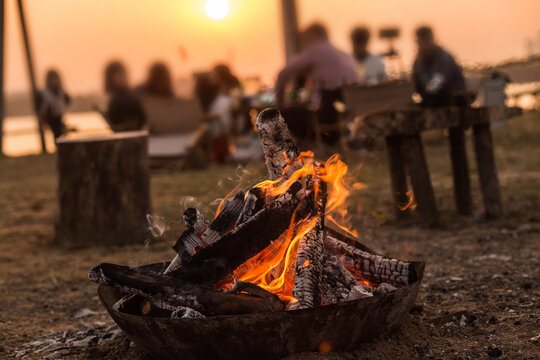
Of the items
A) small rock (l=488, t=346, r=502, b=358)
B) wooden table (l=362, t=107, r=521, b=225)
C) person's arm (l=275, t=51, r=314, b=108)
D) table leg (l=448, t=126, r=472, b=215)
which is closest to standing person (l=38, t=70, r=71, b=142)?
person's arm (l=275, t=51, r=314, b=108)

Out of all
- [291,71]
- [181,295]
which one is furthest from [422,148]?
[291,71]

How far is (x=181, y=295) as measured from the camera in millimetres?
2396

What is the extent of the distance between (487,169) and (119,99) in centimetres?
676

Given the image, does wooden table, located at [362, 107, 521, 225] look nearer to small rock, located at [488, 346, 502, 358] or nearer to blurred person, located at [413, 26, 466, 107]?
small rock, located at [488, 346, 502, 358]

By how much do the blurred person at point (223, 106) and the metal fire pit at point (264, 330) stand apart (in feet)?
25.8

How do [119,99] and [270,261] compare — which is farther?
[119,99]

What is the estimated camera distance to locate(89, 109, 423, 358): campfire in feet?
7.83

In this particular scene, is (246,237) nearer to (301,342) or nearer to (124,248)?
(301,342)

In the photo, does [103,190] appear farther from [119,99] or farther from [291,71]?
[119,99]

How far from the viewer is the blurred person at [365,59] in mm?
10180

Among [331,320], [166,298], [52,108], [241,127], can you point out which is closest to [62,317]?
[166,298]

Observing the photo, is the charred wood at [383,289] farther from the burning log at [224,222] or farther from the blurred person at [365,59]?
the blurred person at [365,59]

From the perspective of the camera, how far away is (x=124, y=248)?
5141 mm

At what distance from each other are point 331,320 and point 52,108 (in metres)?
12.2
